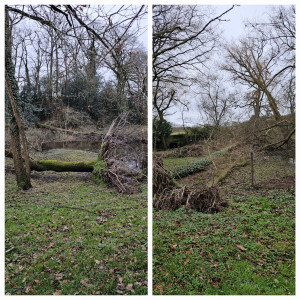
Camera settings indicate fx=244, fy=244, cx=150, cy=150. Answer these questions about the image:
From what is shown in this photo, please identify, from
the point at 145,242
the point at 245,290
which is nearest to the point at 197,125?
the point at 145,242

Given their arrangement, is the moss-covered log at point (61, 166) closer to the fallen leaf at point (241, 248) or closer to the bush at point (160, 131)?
the bush at point (160, 131)

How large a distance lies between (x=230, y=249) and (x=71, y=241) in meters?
1.36

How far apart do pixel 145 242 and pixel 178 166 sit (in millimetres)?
1024

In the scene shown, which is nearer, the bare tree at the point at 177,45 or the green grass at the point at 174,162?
the bare tree at the point at 177,45

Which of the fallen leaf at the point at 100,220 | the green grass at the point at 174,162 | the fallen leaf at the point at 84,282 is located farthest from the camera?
the green grass at the point at 174,162

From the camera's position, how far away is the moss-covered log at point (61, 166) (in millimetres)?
2686

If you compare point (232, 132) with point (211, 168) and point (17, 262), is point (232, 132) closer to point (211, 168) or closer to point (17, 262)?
point (211, 168)

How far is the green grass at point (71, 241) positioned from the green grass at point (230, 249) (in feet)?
0.68

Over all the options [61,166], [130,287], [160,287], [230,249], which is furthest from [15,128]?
[230,249]

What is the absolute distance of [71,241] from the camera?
2105mm

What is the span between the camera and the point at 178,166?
2.91m

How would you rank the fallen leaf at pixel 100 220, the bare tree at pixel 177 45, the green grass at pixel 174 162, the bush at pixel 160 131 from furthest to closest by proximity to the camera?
the green grass at pixel 174 162
the bush at pixel 160 131
the bare tree at pixel 177 45
the fallen leaf at pixel 100 220

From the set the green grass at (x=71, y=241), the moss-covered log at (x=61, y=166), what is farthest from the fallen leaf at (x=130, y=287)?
the moss-covered log at (x=61, y=166)

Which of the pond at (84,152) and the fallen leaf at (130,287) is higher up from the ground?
the pond at (84,152)
